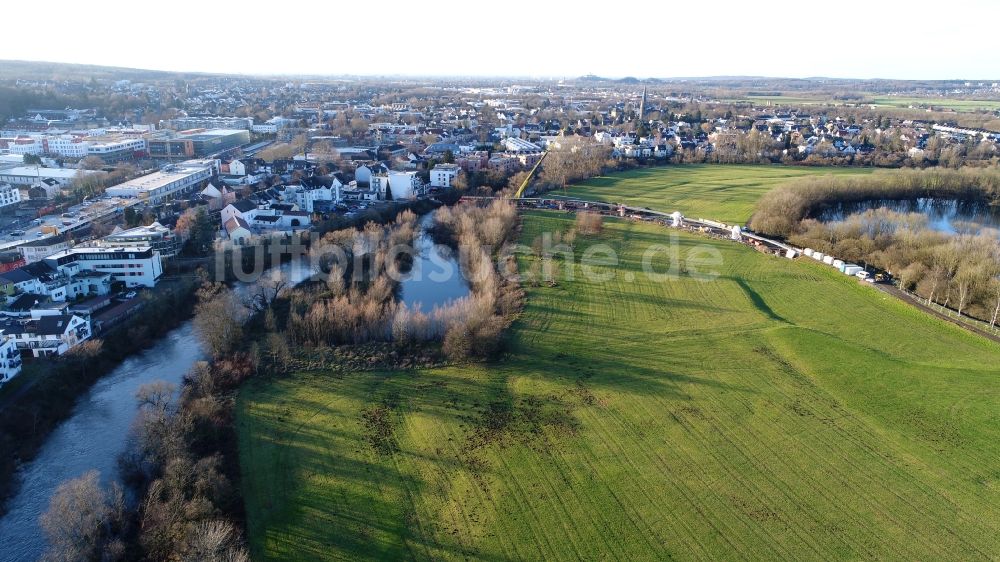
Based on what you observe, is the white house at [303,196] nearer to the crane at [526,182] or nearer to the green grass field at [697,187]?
the crane at [526,182]

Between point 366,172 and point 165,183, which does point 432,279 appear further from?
point 165,183

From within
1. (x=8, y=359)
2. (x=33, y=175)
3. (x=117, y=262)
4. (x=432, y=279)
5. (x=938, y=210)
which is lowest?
(x=432, y=279)

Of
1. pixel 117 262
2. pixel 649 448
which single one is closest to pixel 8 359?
pixel 117 262

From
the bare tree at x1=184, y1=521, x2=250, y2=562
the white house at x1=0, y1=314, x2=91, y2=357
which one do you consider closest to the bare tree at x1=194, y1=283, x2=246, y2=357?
the white house at x1=0, y1=314, x2=91, y2=357

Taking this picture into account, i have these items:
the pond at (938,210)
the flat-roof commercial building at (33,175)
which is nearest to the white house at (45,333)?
the flat-roof commercial building at (33,175)

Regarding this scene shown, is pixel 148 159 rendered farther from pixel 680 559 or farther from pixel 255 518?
pixel 680 559

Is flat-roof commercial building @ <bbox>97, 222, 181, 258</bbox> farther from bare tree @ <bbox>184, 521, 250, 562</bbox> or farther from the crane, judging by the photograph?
the crane

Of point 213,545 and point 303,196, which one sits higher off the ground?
point 303,196
